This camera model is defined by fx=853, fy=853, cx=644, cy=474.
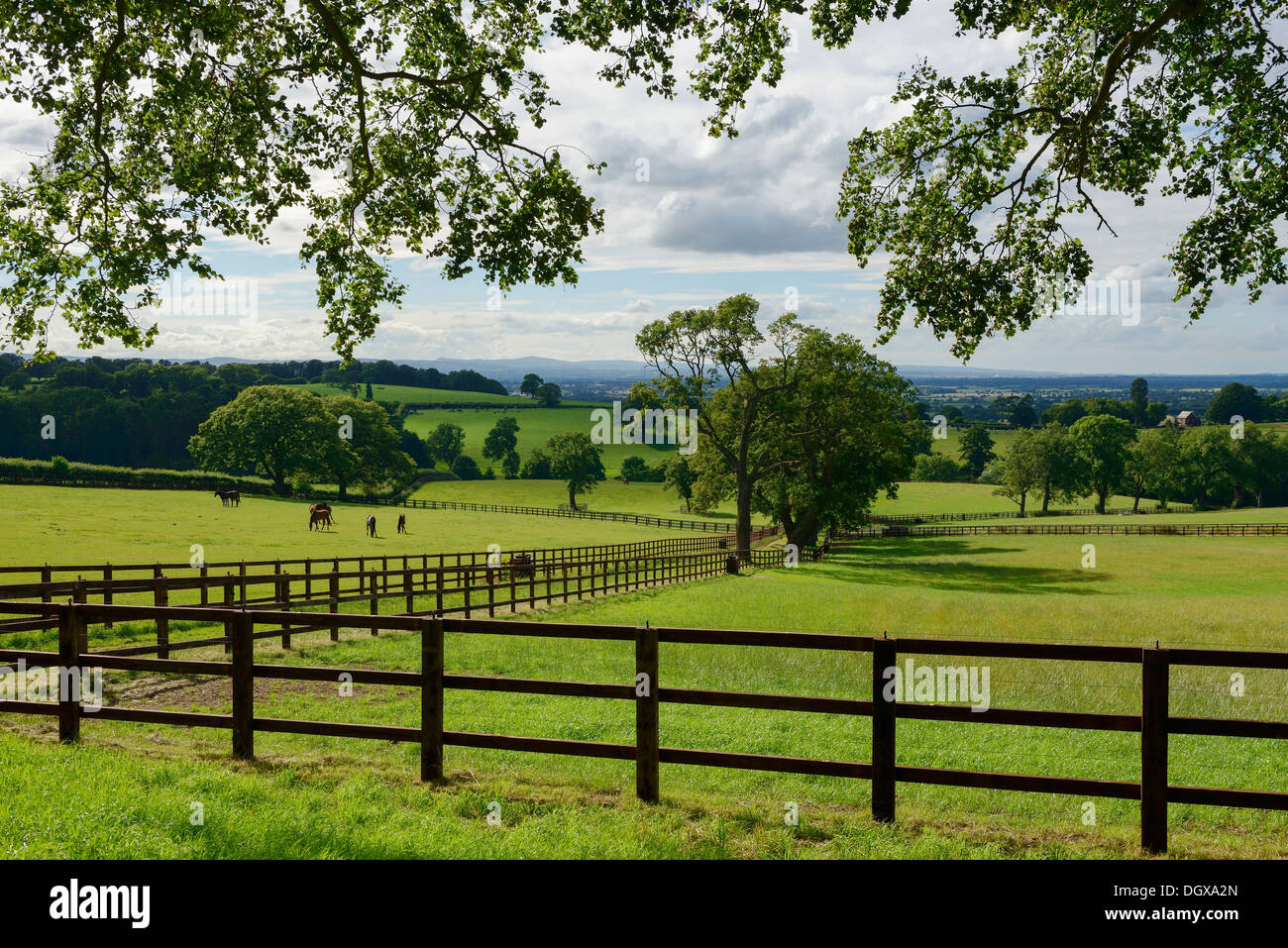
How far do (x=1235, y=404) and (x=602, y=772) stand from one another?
189646 millimetres

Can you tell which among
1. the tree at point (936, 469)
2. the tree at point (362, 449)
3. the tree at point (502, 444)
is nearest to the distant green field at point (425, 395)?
the tree at point (502, 444)

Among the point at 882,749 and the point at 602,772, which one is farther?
the point at 602,772

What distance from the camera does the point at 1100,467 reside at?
314 feet

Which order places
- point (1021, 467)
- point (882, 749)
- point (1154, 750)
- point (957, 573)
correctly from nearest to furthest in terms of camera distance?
point (1154, 750) → point (882, 749) → point (957, 573) → point (1021, 467)

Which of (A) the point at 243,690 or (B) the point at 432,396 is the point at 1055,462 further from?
(B) the point at 432,396

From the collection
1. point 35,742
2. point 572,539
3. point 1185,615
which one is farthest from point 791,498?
point 35,742

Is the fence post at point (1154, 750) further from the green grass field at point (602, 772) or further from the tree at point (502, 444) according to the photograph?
the tree at point (502, 444)

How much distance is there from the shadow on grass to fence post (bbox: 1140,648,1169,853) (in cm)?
3186

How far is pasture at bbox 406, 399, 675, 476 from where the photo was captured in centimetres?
13062

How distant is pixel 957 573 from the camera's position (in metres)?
44.5

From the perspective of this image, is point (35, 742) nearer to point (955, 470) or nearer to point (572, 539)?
point (572, 539)

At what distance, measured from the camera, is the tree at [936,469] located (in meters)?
137

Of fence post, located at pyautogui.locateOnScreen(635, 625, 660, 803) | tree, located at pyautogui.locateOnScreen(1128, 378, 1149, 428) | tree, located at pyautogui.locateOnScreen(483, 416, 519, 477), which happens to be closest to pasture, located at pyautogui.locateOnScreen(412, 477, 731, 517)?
tree, located at pyautogui.locateOnScreen(483, 416, 519, 477)

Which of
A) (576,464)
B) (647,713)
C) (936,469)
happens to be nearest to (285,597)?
(647,713)
